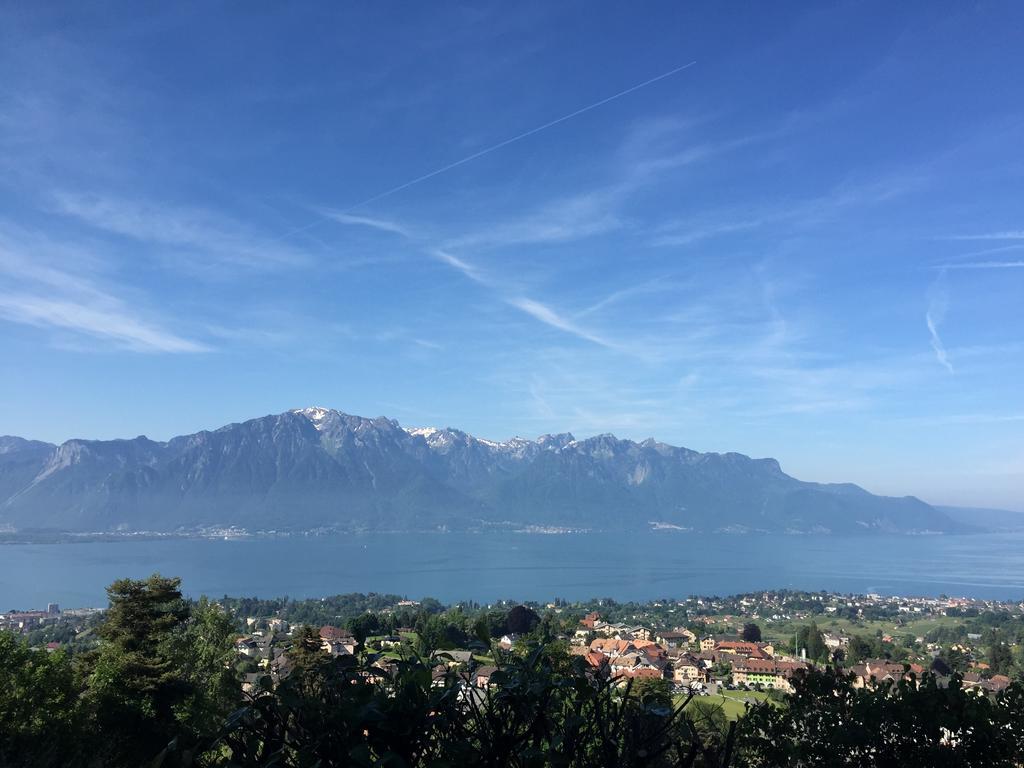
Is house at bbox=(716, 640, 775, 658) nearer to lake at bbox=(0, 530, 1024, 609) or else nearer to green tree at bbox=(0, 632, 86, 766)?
green tree at bbox=(0, 632, 86, 766)

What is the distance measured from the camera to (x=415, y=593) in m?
66.7

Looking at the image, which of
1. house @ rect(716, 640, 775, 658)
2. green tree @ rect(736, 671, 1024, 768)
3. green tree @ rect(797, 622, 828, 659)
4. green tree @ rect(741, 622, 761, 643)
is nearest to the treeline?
green tree @ rect(736, 671, 1024, 768)

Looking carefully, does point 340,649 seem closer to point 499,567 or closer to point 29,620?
point 29,620

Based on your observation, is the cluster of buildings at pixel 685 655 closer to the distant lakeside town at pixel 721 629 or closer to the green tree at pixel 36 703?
the distant lakeside town at pixel 721 629

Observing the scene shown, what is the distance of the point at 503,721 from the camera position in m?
1.91

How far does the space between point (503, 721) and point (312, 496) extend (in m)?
177

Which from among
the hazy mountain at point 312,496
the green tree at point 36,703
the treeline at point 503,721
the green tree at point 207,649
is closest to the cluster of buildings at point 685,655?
the green tree at point 207,649

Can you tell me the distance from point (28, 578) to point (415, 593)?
38793 mm

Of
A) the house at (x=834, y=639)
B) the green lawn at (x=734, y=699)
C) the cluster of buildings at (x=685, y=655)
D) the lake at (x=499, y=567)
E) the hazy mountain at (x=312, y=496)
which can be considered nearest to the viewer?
the green lawn at (x=734, y=699)

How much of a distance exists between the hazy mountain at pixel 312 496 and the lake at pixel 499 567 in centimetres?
2724

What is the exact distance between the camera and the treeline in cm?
165

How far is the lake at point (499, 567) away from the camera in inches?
2685

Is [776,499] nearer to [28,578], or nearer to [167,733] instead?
[28,578]

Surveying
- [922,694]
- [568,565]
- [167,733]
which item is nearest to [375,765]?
[922,694]
